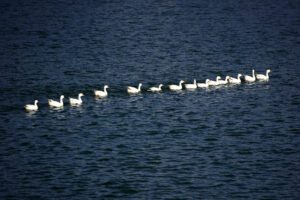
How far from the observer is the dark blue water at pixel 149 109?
3111 cm

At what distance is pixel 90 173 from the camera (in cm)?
3198

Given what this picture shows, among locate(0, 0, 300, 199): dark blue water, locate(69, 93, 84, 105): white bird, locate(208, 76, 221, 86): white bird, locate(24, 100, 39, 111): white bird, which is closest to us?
locate(0, 0, 300, 199): dark blue water

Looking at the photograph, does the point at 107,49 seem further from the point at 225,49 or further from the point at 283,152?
the point at 283,152

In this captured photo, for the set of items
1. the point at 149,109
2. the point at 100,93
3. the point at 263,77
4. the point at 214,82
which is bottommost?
the point at 149,109

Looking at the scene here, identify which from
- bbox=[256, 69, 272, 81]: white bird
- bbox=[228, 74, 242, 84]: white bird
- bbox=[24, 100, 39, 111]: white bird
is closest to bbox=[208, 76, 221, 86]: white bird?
bbox=[228, 74, 242, 84]: white bird

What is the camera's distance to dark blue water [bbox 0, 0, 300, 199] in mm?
31109

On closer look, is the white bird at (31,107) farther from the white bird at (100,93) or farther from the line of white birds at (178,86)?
the white bird at (100,93)

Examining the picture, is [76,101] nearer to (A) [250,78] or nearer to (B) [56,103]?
(B) [56,103]

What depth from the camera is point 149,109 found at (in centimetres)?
4388

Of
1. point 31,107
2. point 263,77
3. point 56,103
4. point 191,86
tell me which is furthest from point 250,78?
point 31,107

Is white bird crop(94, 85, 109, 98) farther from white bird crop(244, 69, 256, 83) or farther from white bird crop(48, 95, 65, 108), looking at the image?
white bird crop(244, 69, 256, 83)

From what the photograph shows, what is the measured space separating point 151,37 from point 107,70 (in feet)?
51.2

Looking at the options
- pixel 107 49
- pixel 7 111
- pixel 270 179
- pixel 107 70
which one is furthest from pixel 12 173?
pixel 107 49

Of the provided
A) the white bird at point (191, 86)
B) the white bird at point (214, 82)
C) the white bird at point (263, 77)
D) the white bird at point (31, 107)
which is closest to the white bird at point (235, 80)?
the white bird at point (214, 82)
